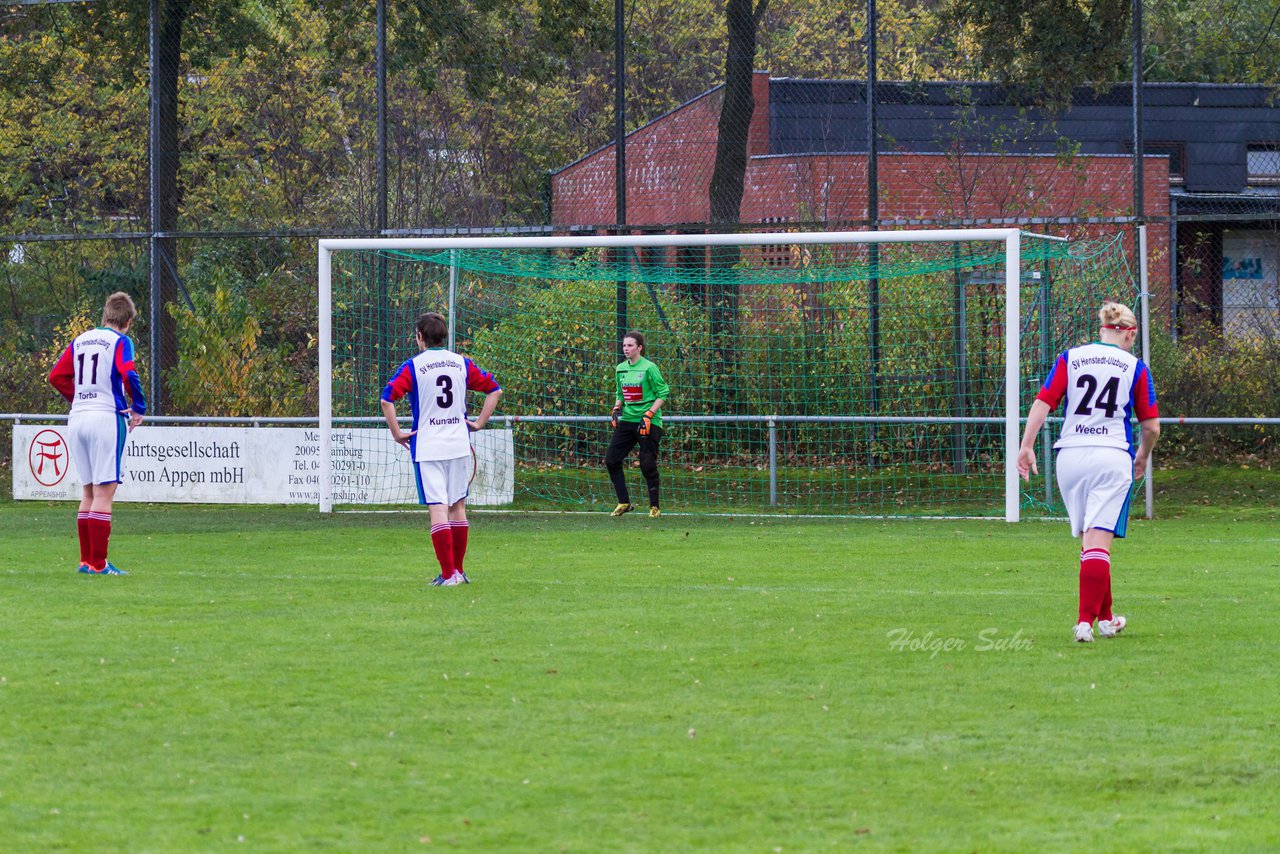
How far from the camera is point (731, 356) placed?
60.9 ft

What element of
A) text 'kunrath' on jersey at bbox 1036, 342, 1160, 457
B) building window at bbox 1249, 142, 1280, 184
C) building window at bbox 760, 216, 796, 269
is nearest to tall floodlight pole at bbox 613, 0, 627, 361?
building window at bbox 760, 216, 796, 269

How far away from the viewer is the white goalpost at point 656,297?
49.8 ft

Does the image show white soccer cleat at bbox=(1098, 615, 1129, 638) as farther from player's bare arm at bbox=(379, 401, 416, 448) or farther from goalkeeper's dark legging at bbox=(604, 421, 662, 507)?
goalkeeper's dark legging at bbox=(604, 421, 662, 507)

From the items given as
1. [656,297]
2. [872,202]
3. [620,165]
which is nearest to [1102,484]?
[872,202]

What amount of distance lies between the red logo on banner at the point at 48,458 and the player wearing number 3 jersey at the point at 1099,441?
12462 mm

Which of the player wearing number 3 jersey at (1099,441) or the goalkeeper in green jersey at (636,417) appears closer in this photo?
the player wearing number 3 jersey at (1099,441)

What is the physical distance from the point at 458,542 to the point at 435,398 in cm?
95

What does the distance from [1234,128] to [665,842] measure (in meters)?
25.0

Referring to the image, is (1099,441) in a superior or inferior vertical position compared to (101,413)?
inferior

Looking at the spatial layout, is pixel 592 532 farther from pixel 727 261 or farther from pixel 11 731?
pixel 11 731

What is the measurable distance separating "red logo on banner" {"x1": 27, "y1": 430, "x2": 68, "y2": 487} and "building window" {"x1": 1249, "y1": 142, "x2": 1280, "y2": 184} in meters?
17.4

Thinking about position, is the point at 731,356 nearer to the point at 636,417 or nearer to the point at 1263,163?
the point at 636,417

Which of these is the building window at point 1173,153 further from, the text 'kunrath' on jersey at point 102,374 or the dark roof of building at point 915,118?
the text 'kunrath' on jersey at point 102,374

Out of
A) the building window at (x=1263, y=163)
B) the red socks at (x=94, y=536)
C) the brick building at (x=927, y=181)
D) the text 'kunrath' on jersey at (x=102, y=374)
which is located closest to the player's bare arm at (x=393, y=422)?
the text 'kunrath' on jersey at (x=102, y=374)
